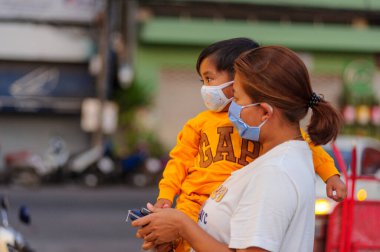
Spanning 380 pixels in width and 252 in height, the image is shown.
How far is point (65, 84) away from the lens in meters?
23.2

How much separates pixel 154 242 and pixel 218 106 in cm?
73

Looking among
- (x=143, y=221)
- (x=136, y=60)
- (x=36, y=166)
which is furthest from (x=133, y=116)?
(x=143, y=221)

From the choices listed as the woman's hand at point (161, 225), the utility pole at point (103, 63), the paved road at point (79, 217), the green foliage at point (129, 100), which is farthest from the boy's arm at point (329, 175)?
the green foliage at point (129, 100)

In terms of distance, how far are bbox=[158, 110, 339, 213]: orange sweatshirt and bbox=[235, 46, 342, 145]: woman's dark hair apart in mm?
451

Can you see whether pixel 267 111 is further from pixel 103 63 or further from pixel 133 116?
pixel 133 116

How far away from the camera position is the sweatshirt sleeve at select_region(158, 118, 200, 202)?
3.19 meters

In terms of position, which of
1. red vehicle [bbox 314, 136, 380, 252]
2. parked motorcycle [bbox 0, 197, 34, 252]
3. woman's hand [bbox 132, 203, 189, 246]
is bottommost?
parked motorcycle [bbox 0, 197, 34, 252]

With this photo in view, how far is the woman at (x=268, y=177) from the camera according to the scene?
230 cm

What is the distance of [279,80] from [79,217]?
36.0 ft

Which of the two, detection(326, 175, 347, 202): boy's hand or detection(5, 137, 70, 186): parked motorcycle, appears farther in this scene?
detection(5, 137, 70, 186): parked motorcycle

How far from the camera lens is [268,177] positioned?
7.63ft

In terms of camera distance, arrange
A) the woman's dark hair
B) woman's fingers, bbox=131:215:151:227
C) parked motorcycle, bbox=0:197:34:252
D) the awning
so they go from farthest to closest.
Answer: the awning → parked motorcycle, bbox=0:197:34:252 → woman's fingers, bbox=131:215:151:227 → the woman's dark hair

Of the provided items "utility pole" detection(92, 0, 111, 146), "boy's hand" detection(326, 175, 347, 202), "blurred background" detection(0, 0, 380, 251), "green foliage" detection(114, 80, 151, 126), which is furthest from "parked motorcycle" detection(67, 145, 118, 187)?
"boy's hand" detection(326, 175, 347, 202)

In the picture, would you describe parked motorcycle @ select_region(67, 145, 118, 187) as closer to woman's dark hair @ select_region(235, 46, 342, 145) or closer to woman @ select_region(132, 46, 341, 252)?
woman @ select_region(132, 46, 341, 252)
